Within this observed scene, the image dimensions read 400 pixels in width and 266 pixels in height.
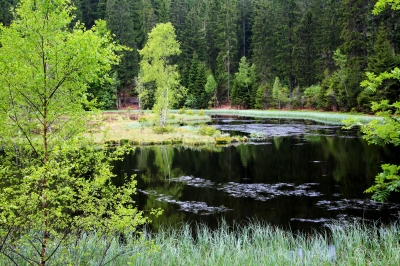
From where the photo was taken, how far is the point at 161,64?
34.8 meters

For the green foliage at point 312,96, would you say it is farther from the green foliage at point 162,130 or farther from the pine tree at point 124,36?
the pine tree at point 124,36

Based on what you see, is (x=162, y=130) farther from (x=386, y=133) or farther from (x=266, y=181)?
(x=386, y=133)

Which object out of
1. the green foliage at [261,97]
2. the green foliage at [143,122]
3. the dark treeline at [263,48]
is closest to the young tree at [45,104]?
the green foliage at [143,122]

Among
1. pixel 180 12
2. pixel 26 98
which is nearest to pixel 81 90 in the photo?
pixel 26 98

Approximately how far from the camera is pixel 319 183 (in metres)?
15.3

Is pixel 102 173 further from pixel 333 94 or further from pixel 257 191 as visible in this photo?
pixel 333 94

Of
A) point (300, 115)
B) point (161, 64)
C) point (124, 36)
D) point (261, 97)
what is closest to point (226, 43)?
point (261, 97)

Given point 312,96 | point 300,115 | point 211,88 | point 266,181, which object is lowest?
point 266,181

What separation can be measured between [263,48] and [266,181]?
5902 centimetres

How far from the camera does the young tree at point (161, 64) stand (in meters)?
34.3

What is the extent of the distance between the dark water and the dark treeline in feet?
74.5

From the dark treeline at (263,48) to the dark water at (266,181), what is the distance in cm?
2272

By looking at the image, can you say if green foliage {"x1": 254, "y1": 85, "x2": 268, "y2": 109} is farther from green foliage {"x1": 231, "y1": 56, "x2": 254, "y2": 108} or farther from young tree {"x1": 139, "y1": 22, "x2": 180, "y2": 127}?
young tree {"x1": 139, "y1": 22, "x2": 180, "y2": 127}

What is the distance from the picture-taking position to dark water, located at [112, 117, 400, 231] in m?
11.4
